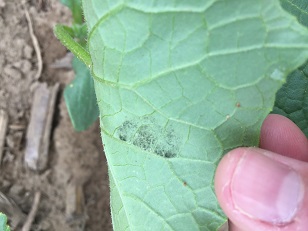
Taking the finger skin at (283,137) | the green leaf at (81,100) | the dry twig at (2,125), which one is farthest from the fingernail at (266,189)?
the dry twig at (2,125)

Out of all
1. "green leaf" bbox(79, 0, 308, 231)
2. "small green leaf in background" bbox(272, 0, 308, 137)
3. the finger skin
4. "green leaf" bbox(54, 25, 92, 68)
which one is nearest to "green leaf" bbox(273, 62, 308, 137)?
"small green leaf in background" bbox(272, 0, 308, 137)

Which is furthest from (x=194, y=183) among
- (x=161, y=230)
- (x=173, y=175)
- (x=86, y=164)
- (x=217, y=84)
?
(x=86, y=164)

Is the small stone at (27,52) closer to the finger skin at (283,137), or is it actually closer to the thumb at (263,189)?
the finger skin at (283,137)

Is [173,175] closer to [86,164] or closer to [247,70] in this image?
[247,70]

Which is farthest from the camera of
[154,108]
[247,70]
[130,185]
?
[130,185]

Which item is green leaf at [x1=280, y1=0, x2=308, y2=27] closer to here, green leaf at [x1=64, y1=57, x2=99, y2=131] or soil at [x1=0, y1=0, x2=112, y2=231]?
green leaf at [x1=64, y1=57, x2=99, y2=131]

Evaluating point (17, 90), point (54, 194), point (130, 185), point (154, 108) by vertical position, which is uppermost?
point (17, 90)
